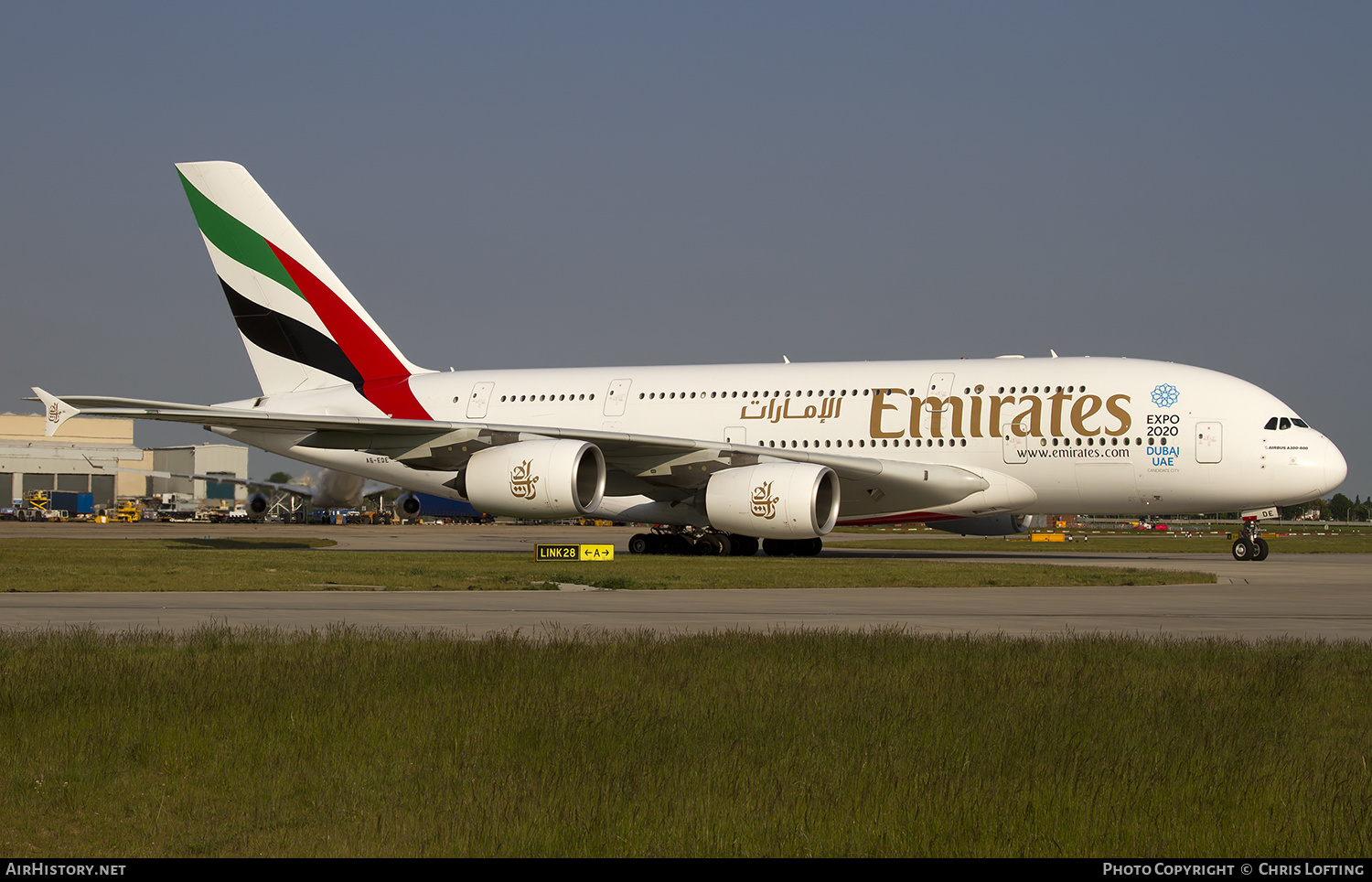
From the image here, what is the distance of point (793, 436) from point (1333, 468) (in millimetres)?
10518

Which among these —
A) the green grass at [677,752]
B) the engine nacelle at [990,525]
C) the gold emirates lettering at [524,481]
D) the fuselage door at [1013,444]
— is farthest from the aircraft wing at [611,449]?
the green grass at [677,752]

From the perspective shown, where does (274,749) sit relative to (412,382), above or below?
below

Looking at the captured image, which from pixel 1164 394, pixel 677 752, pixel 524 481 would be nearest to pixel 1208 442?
pixel 1164 394

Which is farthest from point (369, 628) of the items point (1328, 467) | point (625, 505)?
point (1328, 467)

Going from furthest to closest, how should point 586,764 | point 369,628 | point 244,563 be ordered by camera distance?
point 244,563
point 369,628
point 586,764

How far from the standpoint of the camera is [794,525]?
23812 millimetres

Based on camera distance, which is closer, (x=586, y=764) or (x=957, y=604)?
(x=586, y=764)

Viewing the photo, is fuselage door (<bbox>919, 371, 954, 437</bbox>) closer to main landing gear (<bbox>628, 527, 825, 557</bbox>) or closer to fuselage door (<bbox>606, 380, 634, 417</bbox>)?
main landing gear (<bbox>628, 527, 825, 557</bbox>)

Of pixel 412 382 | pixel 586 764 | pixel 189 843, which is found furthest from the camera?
pixel 412 382

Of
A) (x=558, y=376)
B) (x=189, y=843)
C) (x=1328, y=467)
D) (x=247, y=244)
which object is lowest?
(x=189, y=843)

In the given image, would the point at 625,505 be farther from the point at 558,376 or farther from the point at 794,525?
the point at 794,525

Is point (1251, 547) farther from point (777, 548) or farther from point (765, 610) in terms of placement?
point (765, 610)

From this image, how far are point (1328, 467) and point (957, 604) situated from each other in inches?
519

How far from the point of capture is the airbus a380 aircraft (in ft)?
80.7
